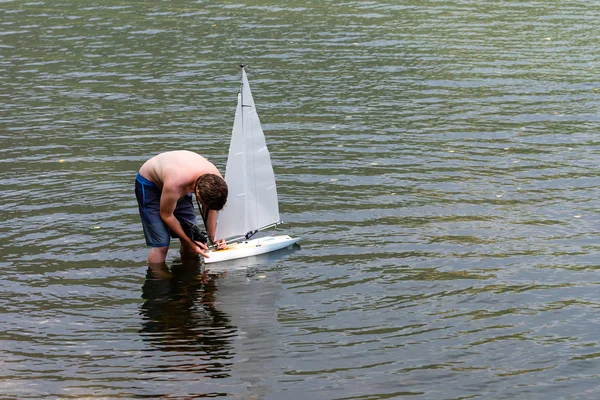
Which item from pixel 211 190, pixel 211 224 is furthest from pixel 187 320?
pixel 211 224

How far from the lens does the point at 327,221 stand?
16.5 m

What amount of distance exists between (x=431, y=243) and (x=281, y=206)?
314 cm

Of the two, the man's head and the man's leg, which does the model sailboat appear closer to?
the man's leg

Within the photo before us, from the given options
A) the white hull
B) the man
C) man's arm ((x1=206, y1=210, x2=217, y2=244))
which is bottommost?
the white hull

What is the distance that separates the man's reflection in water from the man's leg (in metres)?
0.09

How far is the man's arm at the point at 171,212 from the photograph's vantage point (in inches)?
536

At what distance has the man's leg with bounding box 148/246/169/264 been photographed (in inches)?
569

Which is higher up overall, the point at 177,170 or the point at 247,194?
the point at 177,170

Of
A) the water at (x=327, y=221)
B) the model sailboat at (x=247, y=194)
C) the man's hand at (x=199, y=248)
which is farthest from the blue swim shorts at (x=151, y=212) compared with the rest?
the model sailboat at (x=247, y=194)

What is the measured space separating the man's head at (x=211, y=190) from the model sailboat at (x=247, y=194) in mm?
1517

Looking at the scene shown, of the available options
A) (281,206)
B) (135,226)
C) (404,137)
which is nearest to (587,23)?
(404,137)

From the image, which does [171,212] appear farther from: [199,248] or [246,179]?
[246,179]

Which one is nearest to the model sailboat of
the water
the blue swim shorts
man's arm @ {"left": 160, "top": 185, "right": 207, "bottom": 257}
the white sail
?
the white sail

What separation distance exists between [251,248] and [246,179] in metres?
1.13
